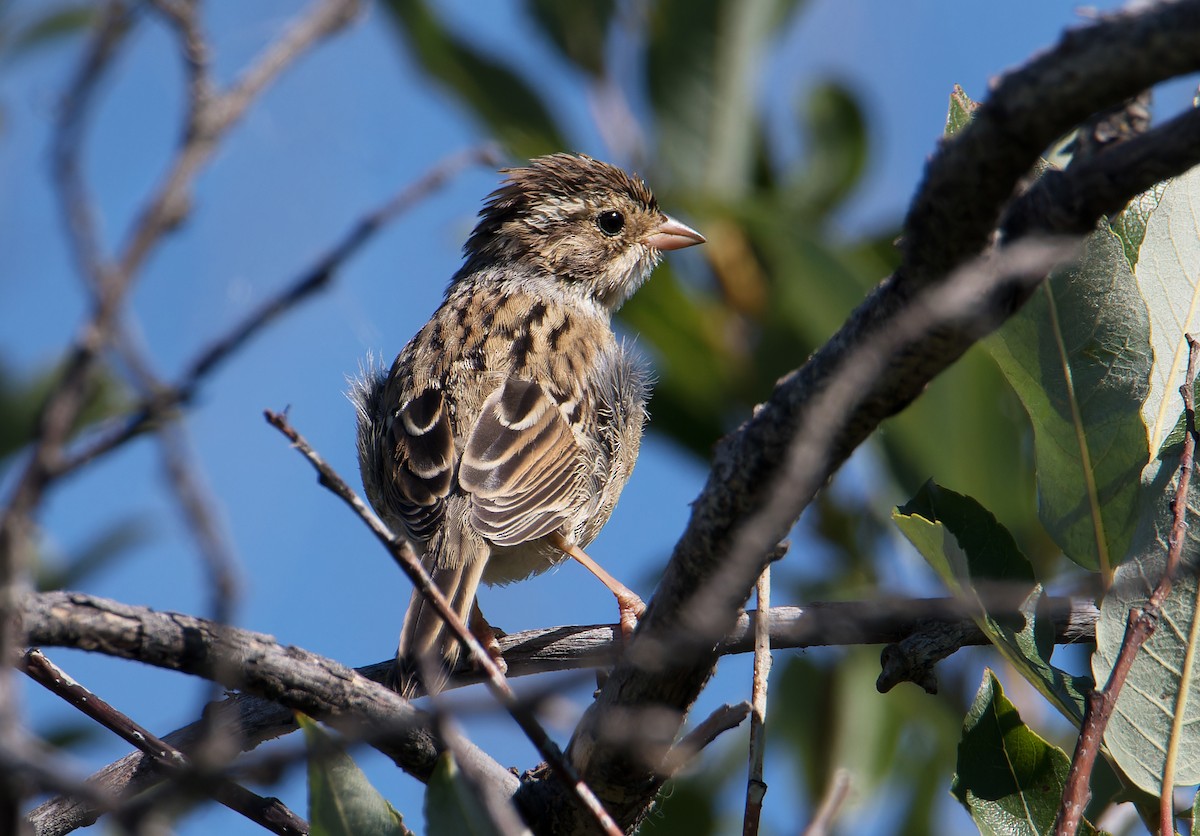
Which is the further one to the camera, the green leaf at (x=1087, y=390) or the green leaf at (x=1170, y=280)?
the green leaf at (x=1170, y=280)

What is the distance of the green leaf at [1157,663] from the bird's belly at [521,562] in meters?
2.59

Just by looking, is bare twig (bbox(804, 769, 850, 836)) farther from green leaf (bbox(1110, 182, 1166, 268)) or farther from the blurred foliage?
the blurred foliage

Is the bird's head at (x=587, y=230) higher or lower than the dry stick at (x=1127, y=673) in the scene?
higher

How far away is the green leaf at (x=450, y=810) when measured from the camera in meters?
2.33

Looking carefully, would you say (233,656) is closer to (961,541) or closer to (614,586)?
(961,541)

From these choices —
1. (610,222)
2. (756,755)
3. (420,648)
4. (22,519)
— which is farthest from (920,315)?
(610,222)

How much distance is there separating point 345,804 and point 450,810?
217 mm

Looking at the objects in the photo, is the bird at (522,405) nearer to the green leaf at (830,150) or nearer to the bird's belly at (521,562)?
the bird's belly at (521,562)

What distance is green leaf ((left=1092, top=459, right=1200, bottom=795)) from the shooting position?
2631 mm

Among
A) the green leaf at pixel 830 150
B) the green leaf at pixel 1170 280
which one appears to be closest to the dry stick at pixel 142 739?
the green leaf at pixel 1170 280

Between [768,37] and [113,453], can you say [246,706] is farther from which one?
[768,37]

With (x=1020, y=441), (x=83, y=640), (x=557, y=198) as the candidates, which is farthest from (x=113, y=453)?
(x=557, y=198)

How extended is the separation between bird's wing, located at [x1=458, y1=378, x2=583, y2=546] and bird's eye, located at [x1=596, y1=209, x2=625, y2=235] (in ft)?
5.29

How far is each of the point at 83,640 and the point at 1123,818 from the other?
2.91m
